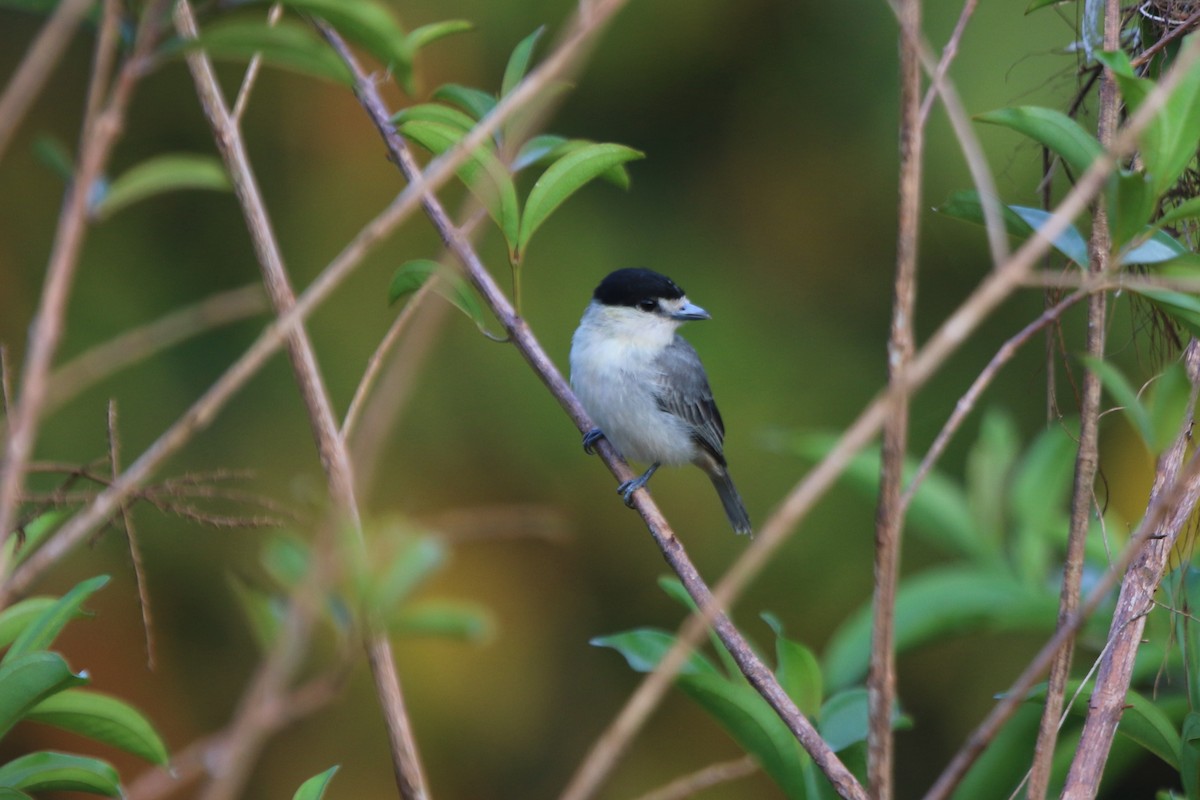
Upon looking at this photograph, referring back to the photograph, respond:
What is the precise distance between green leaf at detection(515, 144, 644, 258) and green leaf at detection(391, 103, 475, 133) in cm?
13

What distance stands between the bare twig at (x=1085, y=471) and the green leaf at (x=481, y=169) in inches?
27.6

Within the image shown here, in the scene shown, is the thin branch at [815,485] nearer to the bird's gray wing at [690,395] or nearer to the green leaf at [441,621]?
the green leaf at [441,621]

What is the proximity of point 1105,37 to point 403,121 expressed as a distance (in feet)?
2.81

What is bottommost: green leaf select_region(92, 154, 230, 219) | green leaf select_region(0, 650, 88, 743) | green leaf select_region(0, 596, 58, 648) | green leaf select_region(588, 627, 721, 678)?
green leaf select_region(588, 627, 721, 678)

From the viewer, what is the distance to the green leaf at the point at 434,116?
5.21 ft

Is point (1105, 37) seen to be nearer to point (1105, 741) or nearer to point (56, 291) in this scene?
point (1105, 741)

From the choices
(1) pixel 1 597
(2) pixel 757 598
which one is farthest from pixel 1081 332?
(1) pixel 1 597

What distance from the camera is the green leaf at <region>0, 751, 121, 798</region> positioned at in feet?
4.25

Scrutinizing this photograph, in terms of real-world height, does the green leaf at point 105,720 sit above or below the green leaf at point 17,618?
below

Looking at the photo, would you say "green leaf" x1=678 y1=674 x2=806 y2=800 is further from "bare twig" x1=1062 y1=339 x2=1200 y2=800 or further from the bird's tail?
the bird's tail

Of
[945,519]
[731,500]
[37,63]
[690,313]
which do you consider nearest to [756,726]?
[37,63]

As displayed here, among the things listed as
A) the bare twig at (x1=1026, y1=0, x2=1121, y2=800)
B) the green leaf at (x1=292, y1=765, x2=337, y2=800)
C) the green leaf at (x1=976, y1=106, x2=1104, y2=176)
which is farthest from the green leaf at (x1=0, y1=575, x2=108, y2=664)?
the green leaf at (x1=976, y1=106, x2=1104, y2=176)

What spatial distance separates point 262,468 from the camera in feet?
10.6

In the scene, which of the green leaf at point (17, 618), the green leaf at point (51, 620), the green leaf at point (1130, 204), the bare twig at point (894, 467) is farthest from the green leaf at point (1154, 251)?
the green leaf at point (17, 618)
